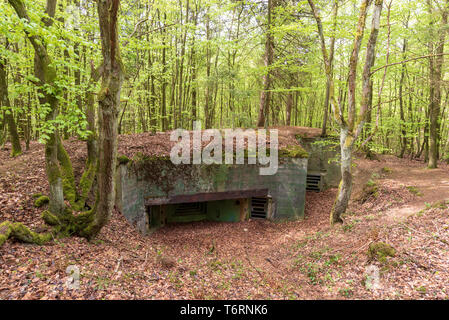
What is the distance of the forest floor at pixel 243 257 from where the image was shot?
12.0 ft

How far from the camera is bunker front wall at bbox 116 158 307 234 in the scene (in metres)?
7.81

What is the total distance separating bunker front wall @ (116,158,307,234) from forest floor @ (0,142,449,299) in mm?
902

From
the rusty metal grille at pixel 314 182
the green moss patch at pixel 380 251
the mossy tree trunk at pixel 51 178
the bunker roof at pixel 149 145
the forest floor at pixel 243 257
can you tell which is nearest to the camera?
the forest floor at pixel 243 257

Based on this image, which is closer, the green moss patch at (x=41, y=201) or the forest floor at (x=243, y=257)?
the forest floor at (x=243, y=257)

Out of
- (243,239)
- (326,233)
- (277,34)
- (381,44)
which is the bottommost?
(243,239)

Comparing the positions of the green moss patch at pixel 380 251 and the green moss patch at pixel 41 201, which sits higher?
the green moss patch at pixel 41 201

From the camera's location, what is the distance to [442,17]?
9.62 m

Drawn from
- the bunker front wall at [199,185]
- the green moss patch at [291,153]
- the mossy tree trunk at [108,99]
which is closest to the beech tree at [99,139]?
the mossy tree trunk at [108,99]

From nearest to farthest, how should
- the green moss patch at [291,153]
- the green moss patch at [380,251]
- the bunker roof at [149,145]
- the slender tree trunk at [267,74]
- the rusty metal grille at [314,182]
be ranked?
the green moss patch at [380,251] → the bunker roof at [149,145] → the green moss patch at [291,153] → the slender tree trunk at [267,74] → the rusty metal grille at [314,182]

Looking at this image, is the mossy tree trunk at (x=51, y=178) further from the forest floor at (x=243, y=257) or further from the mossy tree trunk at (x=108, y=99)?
the forest floor at (x=243, y=257)

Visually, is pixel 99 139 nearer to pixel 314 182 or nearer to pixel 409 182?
pixel 409 182
